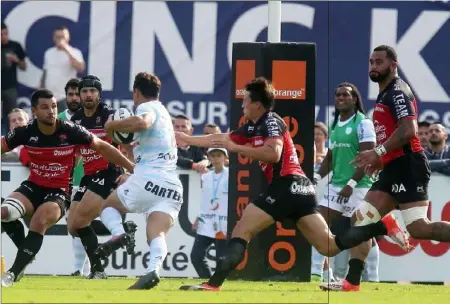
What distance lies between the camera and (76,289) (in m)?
13.3

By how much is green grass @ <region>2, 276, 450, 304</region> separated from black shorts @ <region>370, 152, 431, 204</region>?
1022 mm

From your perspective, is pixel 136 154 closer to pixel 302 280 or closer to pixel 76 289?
pixel 76 289

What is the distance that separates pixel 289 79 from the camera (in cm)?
1616

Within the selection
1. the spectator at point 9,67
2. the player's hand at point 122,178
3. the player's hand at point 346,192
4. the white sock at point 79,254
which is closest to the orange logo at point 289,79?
the player's hand at point 346,192

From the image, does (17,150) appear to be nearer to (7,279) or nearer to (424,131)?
(7,279)

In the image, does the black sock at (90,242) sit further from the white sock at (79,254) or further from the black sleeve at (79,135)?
the black sleeve at (79,135)

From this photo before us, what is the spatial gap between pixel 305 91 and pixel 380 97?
8.07 feet

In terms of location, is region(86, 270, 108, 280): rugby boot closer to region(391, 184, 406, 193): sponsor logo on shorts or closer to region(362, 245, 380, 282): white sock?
region(362, 245, 380, 282): white sock

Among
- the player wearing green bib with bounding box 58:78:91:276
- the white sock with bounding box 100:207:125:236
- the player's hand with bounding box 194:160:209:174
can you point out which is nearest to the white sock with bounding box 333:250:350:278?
the player's hand with bounding box 194:160:209:174

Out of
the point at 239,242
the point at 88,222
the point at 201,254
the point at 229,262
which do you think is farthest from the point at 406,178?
the point at 201,254

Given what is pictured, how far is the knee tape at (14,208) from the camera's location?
49.3ft

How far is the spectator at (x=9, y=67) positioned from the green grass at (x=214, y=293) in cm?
551

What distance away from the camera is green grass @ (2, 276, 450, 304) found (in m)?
11.2

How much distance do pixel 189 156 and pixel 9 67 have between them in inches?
156
